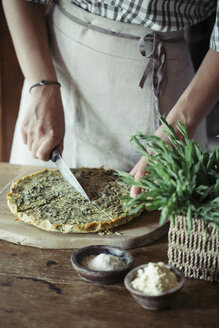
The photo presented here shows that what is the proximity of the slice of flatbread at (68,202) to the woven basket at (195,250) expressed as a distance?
1.03 feet

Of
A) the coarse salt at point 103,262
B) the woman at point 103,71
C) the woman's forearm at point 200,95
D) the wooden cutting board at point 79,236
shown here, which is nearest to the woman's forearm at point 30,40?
the woman at point 103,71

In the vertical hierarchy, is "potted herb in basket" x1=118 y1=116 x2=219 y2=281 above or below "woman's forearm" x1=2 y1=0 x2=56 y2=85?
below

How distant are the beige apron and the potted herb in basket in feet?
2.51

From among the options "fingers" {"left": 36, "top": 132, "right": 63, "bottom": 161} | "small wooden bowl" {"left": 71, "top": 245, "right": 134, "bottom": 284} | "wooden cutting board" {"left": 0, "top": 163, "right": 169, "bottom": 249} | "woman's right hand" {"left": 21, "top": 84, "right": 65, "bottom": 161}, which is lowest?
"wooden cutting board" {"left": 0, "top": 163, "right": 169, "bottom": 249}

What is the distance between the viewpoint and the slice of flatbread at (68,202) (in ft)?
4.94

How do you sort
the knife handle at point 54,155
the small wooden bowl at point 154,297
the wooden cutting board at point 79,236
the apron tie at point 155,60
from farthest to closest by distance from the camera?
1. the apron tie at point 155,60
2. the knife handle at point 54,155
3. the wooden cutting board at point 79,236
4. the small wooden bowl at point 154,297

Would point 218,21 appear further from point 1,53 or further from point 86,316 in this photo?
point 1,53

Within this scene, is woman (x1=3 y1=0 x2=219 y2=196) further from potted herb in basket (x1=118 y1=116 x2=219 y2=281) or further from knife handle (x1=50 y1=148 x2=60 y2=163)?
potted herb in basket (x1=118 y1=116 x2=219 y2=281)

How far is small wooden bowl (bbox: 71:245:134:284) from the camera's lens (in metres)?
1.18

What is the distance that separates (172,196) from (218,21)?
920 millimetres

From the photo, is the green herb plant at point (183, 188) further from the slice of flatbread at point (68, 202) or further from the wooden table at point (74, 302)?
the slice of flatbread at point (68, 202)

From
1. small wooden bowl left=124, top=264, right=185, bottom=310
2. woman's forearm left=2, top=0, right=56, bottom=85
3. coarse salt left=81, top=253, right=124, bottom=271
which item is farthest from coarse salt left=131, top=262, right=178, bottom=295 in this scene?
woman's forearm left=2, top=0, right=56, bottom=85

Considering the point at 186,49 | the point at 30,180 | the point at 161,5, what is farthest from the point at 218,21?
the point at 30,180

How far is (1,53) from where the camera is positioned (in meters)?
3.54
